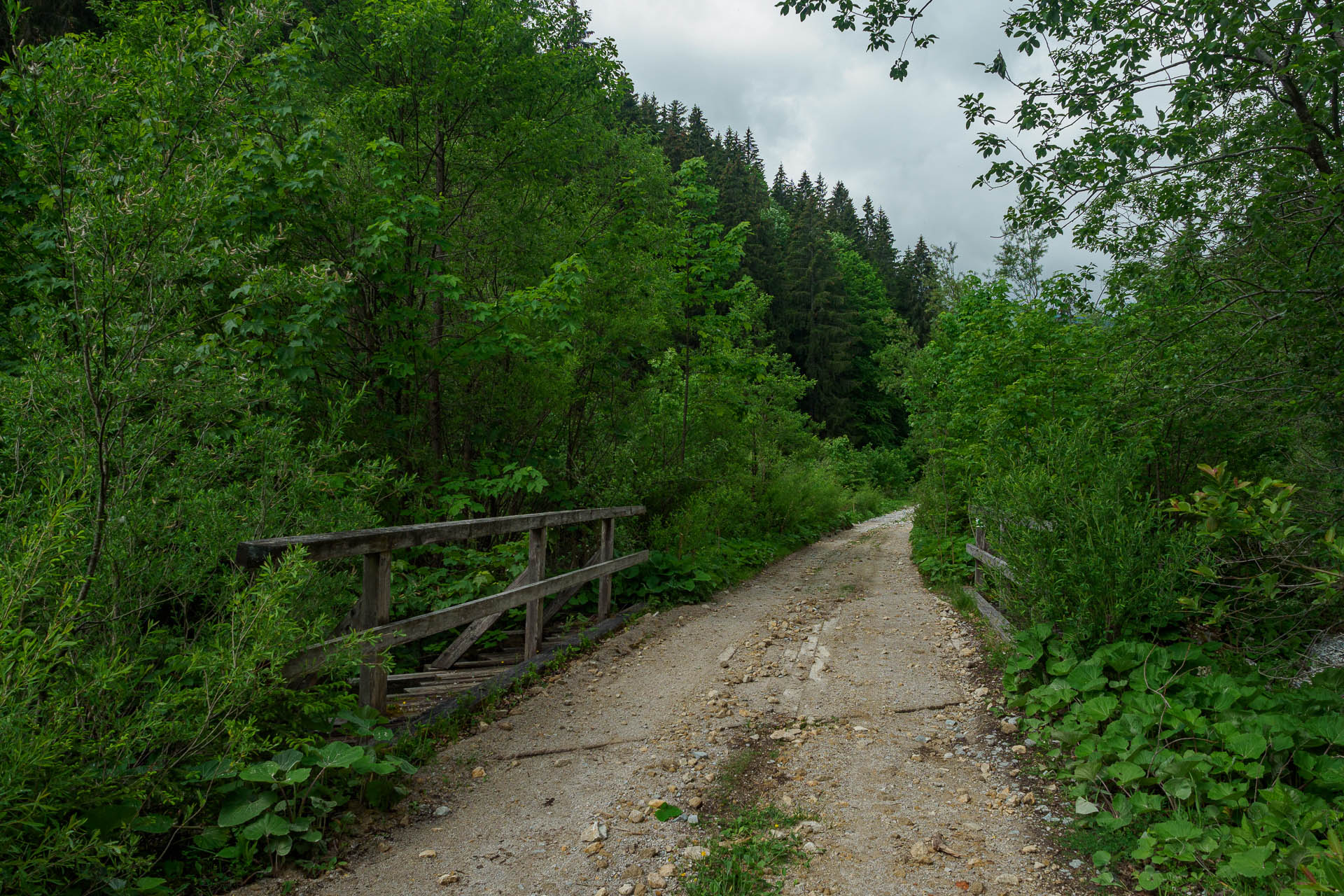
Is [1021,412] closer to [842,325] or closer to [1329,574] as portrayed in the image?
[1329,574]

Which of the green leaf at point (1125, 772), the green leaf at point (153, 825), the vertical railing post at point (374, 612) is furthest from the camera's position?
the vertical railing post at point (374, 612)

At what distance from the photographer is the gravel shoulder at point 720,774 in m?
2.99

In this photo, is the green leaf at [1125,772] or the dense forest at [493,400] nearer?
the dense forest at [493,400]

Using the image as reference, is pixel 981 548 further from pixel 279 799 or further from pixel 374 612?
pixel 279 799

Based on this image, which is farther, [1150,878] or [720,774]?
[720,774]

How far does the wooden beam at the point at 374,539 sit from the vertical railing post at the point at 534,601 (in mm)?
117

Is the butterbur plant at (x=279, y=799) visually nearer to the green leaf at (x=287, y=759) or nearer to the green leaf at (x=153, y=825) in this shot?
the green leaf at (x=287, y=759)

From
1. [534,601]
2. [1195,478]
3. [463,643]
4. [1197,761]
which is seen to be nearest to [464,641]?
[463,643]

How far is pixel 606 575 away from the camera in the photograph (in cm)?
763

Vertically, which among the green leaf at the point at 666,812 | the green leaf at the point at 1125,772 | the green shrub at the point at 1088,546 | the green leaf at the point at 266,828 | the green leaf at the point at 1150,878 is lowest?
the green leaf at the point at 666,812

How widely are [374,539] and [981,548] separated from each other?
6.73 metres

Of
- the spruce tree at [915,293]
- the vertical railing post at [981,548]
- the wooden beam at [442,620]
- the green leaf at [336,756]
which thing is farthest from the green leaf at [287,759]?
the spruce tree at [915,293]

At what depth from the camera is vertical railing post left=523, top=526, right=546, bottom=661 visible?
5914 mm

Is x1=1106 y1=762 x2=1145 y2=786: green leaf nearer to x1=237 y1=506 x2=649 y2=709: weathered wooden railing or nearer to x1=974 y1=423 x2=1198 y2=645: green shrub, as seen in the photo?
x1=974 y1=423 x2=1198 y2=645: green shrub
